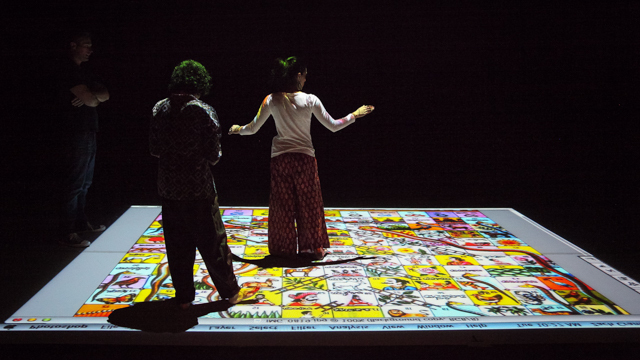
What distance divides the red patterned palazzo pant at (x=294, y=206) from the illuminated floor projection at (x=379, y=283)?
0.67 feet

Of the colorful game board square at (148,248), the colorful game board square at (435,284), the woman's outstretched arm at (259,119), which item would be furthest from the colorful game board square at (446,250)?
the colorful game board square at (148,248)

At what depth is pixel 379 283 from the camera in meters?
3.33

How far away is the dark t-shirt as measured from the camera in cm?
386

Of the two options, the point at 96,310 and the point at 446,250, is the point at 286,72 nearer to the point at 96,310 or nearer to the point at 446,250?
the point at 446,250

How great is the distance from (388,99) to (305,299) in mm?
2870

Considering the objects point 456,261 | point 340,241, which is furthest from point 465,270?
point 340,241

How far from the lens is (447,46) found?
5211 mm

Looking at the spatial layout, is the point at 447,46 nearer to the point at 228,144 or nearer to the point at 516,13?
the point at 516,13

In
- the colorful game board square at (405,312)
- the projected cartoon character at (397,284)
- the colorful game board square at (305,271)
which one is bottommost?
the projected cartoon character at (397,284)

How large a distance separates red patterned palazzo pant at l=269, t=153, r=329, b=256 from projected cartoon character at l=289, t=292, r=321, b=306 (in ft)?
2.28

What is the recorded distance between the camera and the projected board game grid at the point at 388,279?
2957 millimetres

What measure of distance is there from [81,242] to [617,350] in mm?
3601

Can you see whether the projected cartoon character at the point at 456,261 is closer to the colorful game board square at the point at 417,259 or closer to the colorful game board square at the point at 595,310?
the colorful game board square at the point at 417,259

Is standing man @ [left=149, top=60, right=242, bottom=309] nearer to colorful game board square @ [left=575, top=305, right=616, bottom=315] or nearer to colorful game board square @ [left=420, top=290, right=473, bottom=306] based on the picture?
colorful game board square @ [left=420, top=290, right=473, bottom=306]
